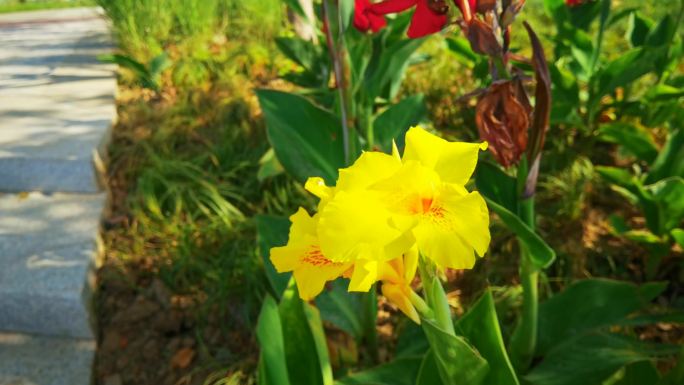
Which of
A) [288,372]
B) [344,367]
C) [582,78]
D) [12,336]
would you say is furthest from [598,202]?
[12,336]

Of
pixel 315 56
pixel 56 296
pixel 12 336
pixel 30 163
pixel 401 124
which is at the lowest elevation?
pixel 12 336

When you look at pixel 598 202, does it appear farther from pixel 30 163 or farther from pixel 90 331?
pixel 30 163

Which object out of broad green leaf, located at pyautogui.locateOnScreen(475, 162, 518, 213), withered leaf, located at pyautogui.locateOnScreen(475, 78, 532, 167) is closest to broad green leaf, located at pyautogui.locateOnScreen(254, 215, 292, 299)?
broad green leaf, located at pyautogui.locateOnScreen(475, 162, 518, 213)

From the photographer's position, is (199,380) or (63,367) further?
(63,367)

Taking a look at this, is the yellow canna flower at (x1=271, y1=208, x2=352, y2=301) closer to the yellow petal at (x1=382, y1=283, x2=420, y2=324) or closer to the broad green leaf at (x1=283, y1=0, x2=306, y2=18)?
the yellow petal at (x1=382, y1=283, x2=420, y2=324)

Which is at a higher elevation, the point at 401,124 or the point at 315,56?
the point at 315,56

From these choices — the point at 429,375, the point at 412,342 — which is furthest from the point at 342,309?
the point at 429,375
